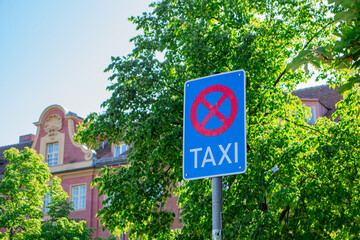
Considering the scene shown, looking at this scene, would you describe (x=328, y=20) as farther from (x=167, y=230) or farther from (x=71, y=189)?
(x=71, y=189)

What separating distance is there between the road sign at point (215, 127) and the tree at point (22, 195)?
18666mm

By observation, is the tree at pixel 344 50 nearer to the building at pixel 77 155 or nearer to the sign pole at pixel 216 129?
the sign pole at pixel 216 129

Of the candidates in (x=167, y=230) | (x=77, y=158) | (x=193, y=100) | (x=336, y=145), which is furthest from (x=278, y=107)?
(x=77, y=158)

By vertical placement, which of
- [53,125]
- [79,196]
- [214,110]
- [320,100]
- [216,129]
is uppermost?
[320,100]

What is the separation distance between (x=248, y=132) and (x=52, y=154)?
81.9 feet

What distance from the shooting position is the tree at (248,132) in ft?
41.9

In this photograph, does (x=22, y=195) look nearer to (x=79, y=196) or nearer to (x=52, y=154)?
(x=79, y=196)

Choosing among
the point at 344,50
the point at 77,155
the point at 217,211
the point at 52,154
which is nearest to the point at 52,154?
the point at 52,154

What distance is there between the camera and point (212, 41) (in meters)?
14.2

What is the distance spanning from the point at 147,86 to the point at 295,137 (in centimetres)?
434

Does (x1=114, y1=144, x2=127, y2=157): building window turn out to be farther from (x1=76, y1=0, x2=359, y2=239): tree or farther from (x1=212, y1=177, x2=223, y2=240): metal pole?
(x1=212, y1=177, x2=223, y2=240): metal pole

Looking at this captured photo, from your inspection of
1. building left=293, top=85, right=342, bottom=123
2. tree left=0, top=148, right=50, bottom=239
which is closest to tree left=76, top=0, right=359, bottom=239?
tree left=0, top=148, right=50, bottom=239

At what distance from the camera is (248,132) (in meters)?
14.2

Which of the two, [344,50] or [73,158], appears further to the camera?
[73,158]
